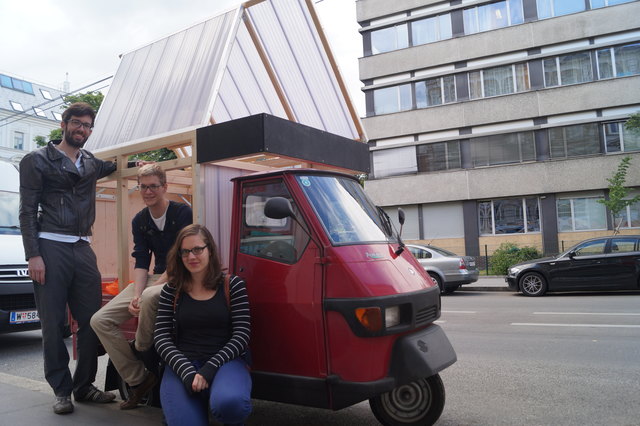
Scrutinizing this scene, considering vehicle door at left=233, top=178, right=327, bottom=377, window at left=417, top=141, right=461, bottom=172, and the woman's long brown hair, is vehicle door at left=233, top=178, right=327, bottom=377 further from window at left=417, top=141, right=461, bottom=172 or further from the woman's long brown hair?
window at left=417, top=141, right=461, bottom=172

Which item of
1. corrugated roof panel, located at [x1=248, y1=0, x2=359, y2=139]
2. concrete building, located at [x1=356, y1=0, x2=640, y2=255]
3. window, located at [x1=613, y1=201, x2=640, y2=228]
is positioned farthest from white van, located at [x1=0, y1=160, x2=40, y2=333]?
window, located at [x1=613, y1=201, x2=640, y2=228]

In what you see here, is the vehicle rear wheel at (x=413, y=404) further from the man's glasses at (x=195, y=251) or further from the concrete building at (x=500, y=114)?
the concrete building at (x=500, y=114)

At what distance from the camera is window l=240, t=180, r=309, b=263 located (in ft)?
11.6

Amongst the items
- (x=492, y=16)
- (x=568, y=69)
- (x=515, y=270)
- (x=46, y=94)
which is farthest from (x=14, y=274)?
(x=46, y=94)

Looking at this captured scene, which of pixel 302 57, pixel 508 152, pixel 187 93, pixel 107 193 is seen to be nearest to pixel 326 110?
pixel 302 57

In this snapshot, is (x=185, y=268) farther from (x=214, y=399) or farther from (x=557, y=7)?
(x=557, y=7)

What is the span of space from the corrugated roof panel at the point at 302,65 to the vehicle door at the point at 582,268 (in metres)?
9.12

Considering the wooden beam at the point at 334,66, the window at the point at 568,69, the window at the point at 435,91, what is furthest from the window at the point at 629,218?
the wooden beam at the point at 334,66

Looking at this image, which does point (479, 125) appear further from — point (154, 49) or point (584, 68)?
point (154, 49)

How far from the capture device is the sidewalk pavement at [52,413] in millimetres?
3855

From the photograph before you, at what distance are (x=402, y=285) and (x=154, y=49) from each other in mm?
4444

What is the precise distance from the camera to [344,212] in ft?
12.1

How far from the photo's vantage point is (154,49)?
604 centimetres

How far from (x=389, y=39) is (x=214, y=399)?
28731 mm
